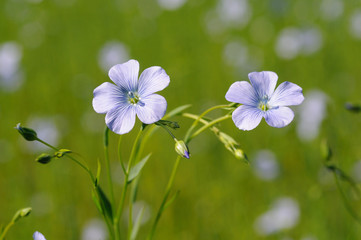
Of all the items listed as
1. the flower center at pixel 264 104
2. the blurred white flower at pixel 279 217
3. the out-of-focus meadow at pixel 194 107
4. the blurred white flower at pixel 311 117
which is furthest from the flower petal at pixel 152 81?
the blurred white flower at pixel 311 117

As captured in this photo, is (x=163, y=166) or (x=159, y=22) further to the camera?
(x=159, y=22)

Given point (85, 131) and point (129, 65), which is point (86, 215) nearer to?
point (85, 131)

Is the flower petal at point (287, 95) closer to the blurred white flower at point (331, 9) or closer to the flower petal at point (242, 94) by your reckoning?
the flower petal at point (242, 94)

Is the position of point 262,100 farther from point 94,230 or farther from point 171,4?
point 171,4

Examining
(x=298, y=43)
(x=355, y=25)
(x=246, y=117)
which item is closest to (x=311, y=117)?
(x=298, y=43)

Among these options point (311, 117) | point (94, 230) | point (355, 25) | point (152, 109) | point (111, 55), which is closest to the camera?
point (152, 109)

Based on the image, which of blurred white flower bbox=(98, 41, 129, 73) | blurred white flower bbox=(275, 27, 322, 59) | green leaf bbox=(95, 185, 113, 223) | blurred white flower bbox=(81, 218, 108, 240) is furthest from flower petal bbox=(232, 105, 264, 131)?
blurred white flower bbox=(98, 41, 129, 73)

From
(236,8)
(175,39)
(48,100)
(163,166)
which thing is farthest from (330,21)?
(48,100)
